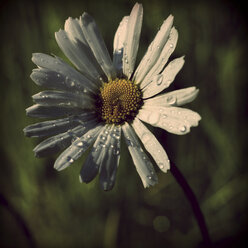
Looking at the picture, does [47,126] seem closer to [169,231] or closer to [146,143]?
[146,143]

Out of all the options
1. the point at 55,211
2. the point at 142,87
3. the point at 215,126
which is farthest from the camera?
the point at 55,211

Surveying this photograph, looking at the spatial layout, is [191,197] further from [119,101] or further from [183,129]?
[119,101]

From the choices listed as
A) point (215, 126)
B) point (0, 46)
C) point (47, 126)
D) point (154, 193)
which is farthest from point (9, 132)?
point (215, 126)

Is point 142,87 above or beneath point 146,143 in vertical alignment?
above

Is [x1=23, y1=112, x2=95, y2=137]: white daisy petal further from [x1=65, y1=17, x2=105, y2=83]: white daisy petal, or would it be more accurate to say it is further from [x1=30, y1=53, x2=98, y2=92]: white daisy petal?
[x1=65, y1=17, x2=105, y2=83]: white daisy petal

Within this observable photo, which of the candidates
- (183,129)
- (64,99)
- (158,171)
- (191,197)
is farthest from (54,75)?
(158,171)

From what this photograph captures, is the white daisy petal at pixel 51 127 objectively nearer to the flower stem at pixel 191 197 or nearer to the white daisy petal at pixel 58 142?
the white daisy petal at pixel 58 142
